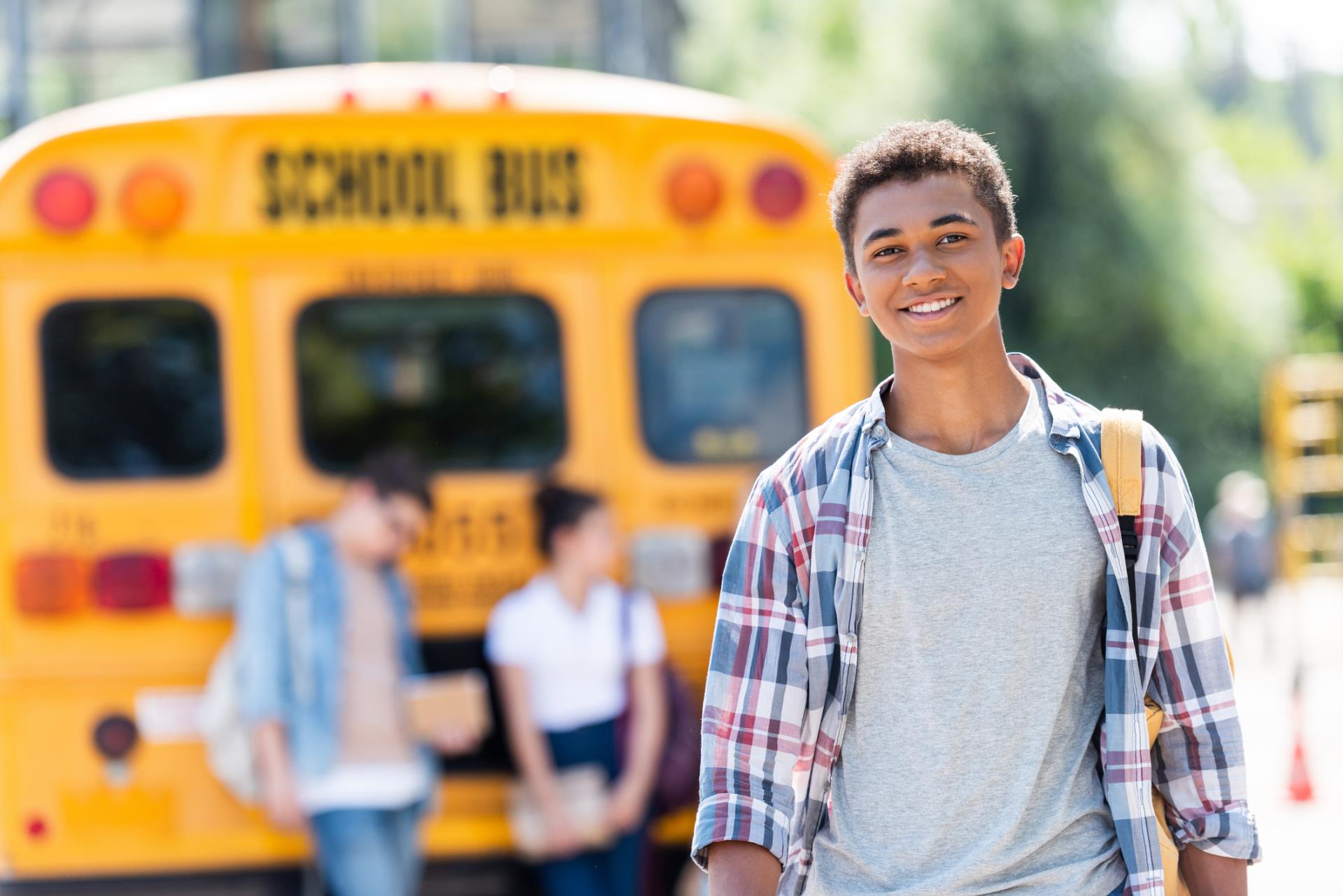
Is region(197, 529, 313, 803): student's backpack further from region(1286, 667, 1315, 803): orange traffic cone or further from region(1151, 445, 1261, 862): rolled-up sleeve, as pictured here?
region(1286, 667, 1315, 803): orange traffic cone

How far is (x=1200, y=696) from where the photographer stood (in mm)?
2113

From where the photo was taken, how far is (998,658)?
80.0 inches

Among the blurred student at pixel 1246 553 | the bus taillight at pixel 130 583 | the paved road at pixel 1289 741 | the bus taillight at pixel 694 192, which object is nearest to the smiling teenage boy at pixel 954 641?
the paved road at pixel 1289 741

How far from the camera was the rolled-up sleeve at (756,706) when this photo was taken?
Answer: 2.08m

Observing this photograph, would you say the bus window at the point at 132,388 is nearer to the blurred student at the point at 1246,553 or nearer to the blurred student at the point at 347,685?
the blurred student at the point at 347,685

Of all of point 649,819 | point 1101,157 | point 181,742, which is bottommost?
point 649,819

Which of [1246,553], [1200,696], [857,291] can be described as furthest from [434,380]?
[1246,553]

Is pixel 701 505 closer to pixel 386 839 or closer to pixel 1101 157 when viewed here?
pixel 386 839

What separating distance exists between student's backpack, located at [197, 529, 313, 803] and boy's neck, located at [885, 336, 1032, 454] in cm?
276

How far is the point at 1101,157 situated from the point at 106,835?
17278 mm

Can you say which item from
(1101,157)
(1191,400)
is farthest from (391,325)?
(1191,400)

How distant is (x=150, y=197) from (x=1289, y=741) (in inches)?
335

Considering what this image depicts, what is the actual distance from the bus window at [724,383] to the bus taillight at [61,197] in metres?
1.61

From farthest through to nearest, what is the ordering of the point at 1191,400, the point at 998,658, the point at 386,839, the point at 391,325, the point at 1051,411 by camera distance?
the point at 1191,400, the point at 391,325, the point at 386,839, the point at 1051,411, the point at 998,658
